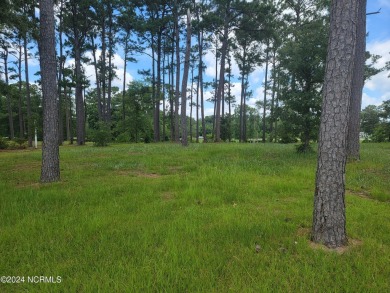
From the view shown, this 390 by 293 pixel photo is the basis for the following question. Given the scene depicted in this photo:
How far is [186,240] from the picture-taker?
276cm

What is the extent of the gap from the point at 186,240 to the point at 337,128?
2272 mm

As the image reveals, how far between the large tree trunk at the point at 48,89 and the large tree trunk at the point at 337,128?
6187mm

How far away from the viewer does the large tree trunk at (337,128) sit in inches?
106

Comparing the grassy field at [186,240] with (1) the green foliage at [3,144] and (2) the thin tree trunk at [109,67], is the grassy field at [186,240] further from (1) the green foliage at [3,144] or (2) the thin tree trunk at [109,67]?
(2) the thin tree trunk at [109,67]

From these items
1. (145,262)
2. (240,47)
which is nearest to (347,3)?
(145,262)

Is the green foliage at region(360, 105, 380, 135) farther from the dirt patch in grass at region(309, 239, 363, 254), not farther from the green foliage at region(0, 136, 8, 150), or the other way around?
the green foliage at region(0, 136, 8, 150)

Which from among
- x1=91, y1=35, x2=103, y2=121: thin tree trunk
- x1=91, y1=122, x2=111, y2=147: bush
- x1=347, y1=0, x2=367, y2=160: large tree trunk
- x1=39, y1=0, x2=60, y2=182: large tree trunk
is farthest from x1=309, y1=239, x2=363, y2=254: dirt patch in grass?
x1=91, y1=35, x2=103, y2=121: thin tree trunk

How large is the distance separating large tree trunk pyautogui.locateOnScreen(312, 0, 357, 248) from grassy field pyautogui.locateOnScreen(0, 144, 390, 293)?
28 centimetres

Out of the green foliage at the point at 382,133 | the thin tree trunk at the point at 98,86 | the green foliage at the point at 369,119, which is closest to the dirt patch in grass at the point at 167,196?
the thin tree trunk at the point at 98,86

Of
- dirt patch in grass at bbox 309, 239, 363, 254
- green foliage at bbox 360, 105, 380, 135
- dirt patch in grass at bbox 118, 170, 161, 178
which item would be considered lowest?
dirt patch in grass at bbox 309, 239, 363, 254

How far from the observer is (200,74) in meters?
28.7

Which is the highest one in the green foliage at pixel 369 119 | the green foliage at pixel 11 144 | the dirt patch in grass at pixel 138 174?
the green foliage at pixel 369 119

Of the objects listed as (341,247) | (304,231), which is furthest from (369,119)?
(341,247)

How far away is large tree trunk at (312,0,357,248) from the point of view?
2688 millimetres
